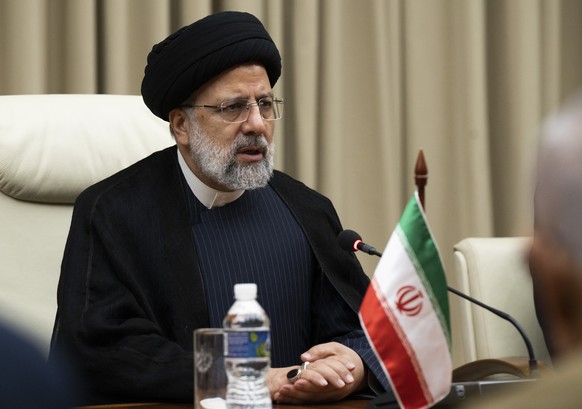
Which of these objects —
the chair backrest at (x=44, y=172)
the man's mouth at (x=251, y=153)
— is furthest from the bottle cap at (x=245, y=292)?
the chair backrest at (x=44, y=172)

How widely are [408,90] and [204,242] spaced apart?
159 centimetres

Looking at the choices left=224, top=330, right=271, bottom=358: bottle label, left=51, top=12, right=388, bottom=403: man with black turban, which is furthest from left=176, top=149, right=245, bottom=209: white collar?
left=224, top=330, right=271, bottom=358: bottle label

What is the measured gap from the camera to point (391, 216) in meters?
3.67

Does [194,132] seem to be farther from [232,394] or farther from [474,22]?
[474,22]

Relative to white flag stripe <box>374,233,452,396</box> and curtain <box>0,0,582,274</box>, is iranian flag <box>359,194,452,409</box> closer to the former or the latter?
white flag stripe <box>374,233,452,396</box>

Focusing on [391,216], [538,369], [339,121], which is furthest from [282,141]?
[538,369]

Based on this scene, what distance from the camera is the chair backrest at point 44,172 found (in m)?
2.55

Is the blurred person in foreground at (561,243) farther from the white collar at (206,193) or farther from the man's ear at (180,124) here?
the man's ear at (180,124)

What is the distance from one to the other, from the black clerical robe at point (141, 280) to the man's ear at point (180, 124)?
6 cm

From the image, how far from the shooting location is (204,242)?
240cm

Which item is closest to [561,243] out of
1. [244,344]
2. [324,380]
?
[244,344]

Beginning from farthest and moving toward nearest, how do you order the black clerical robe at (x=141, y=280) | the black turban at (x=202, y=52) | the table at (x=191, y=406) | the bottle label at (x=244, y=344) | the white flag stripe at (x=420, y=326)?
1. the black turban at (x=202, y=52)
2. the black clerical robe at (x=141, y=280)
3. the table at (x=191, y=406)
4. the bottle label at (x=244, y=344)
5. the white flag stripe at (x=420, y=326)

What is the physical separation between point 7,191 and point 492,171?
2039 millimetres

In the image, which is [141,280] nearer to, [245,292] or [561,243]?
[245,292]
